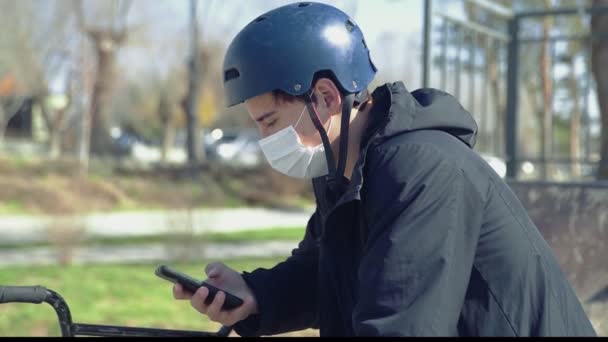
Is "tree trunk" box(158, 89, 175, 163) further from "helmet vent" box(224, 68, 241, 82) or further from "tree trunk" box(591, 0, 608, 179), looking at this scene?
"helmet vent" box(224, 68, 241, 82)

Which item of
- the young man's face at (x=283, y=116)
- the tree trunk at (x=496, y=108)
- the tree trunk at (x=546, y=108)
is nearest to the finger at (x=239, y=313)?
the young man's face at (x=283, y=116)

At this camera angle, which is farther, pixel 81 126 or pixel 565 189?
pixel 81 126

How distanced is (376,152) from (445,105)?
241 millimetres

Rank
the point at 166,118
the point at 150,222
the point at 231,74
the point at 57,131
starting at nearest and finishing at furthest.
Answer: the point at 231,74, the point at 150,222, the point at 57,131, the point at 166,118

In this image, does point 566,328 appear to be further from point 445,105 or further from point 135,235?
point 135,235

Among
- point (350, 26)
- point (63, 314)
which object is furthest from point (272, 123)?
point (63, 314)

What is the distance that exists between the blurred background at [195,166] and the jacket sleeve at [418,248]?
182 cm

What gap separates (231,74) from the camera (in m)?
2.14

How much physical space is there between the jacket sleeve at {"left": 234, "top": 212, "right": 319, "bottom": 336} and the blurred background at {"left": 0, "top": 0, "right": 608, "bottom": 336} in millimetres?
1205

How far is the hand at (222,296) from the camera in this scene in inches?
90.7

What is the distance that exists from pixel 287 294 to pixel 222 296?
233mm

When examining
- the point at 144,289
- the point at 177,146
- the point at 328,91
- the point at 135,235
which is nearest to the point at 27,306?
the point at 144,289

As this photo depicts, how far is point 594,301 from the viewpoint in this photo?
448 centimetres

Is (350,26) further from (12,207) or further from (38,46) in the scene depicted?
(38,46)
